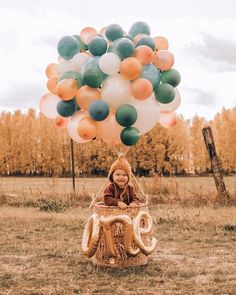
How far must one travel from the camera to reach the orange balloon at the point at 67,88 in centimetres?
576

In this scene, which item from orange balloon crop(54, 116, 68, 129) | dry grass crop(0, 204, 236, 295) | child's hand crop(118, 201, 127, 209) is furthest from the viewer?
orange balloon crop(54, 116, 68, 129)

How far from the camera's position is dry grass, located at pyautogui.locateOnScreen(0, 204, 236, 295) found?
5121 millimetres

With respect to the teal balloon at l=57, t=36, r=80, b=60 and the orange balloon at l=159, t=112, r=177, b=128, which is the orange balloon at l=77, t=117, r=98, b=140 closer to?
the teal balloon at l=57, t=36, r=80, b=60

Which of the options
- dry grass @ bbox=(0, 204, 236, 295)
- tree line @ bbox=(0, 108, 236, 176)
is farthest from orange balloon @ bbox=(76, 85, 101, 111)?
tree line @ bbox=(0, 108, 236, 176)

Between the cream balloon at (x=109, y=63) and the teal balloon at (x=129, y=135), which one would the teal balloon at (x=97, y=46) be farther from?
the teal balloon at (x=129, y=135)

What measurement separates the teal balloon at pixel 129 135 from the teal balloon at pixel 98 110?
339 mm

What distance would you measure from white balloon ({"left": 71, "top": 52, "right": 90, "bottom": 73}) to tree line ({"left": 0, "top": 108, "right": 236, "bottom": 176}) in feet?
86.2

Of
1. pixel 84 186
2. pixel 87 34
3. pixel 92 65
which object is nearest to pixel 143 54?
pixel 92 65

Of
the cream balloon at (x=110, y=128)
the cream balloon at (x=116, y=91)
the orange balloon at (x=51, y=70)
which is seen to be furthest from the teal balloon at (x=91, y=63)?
the orange balloon at (x=51, y=70)

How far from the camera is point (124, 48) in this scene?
571 centimetres

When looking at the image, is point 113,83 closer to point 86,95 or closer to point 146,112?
point 86,95

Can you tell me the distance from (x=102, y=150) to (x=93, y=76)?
27903 mm

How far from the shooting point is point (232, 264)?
242 inches

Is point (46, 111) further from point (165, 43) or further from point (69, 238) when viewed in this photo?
point (69, 238)
